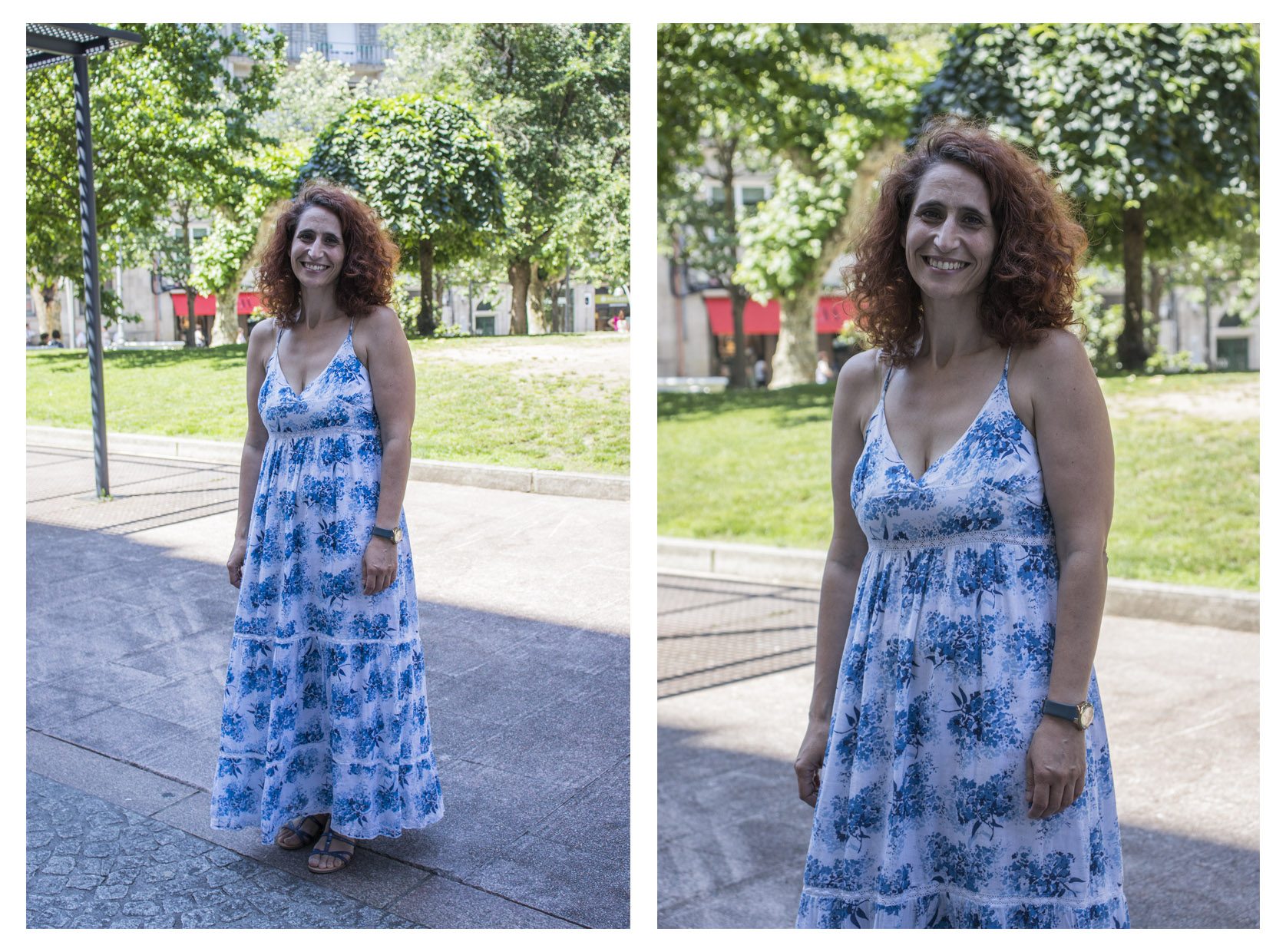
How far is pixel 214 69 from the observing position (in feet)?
11.0

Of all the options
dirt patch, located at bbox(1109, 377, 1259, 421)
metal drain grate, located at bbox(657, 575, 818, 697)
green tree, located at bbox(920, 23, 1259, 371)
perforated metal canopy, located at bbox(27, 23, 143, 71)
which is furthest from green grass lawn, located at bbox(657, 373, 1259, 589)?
perforated metal canopy, located at bbox(27, 23, 143, 71)

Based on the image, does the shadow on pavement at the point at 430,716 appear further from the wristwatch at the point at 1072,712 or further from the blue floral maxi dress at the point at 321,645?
the wristwatch at the point at 1072,712

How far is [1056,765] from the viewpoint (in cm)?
176

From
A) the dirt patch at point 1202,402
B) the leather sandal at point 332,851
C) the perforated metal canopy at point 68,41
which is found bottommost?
the leather sandal at point 332,851

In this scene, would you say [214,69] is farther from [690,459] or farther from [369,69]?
[690,459]

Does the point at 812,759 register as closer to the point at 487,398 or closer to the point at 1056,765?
the point at 1056,765

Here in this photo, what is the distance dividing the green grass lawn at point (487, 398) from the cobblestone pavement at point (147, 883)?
1.05 meters

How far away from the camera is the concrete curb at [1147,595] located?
5855 mm


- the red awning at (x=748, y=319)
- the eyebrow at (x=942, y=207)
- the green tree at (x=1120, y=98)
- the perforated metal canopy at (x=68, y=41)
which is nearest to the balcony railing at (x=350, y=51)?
the perforated metal canopy at (x=68, y=41)

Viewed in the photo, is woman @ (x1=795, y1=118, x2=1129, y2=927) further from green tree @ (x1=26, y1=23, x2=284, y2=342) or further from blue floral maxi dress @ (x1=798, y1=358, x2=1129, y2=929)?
green tree @ (x1=26, y1=23, x2=284, y2=342)

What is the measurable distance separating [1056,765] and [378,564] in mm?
1536

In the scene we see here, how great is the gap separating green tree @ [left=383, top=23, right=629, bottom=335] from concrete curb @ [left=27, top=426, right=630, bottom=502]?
409mm

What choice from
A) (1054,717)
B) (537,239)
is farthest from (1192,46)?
(1054,717)

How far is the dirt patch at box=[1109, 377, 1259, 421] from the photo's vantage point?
8.52m
